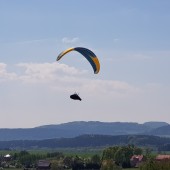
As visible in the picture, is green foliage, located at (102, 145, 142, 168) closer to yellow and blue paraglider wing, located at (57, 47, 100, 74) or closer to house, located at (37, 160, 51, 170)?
house, located at (37, 160, 51, 170)

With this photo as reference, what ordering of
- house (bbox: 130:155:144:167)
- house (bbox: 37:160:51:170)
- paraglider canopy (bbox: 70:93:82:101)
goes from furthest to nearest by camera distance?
house (bbox: 37:160:51:170) < house (bbox: 130:155:144:167) < paraglider canopy (bbox: 70:93:82:101)

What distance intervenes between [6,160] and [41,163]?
3191cm

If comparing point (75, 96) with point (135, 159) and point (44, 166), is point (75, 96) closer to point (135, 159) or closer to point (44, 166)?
point (135, 159)

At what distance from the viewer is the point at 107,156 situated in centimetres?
10119

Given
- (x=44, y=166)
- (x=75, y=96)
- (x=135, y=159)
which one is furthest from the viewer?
(x=44, y=166)

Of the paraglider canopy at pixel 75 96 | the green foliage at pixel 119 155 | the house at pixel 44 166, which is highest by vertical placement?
the paraglider canopy at pixel 75 96

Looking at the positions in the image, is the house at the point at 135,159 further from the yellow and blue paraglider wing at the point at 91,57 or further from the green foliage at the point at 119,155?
the yellow and blue paraglider wing at the point at 91,57

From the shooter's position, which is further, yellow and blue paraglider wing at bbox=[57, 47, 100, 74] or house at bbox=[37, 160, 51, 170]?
house at bbox=[37, 160, 51, 170]

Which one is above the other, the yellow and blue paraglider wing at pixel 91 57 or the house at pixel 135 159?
the yellow and blue paraglider wing at pixel 91 57

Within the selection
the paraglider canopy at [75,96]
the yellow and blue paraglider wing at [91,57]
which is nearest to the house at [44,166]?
the yellow and blue paraglider wing at [91,57]

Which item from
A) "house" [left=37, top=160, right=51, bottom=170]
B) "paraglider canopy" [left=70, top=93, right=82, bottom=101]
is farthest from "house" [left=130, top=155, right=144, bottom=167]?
"paraglider canopy" [left=70, top=93, right=82, bottom=101]

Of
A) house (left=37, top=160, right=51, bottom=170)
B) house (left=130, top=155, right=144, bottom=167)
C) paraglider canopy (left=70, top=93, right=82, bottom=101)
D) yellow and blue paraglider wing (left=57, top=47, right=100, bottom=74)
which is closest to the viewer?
paraglider canopy (left=70, top=93, right=82, bottom=101)

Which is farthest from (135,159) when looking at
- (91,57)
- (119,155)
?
(91,57)

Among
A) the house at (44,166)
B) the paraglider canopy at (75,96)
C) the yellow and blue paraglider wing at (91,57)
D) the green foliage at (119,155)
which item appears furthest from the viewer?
the house at (44,166)
